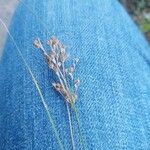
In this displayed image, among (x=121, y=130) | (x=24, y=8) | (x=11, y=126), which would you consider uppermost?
(x=24, y=8)

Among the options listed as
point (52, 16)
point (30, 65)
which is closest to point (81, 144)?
point (30, 65)

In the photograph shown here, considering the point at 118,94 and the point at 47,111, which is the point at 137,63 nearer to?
the point at 118,94

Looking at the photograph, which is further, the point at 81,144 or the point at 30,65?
the point at 30,65
